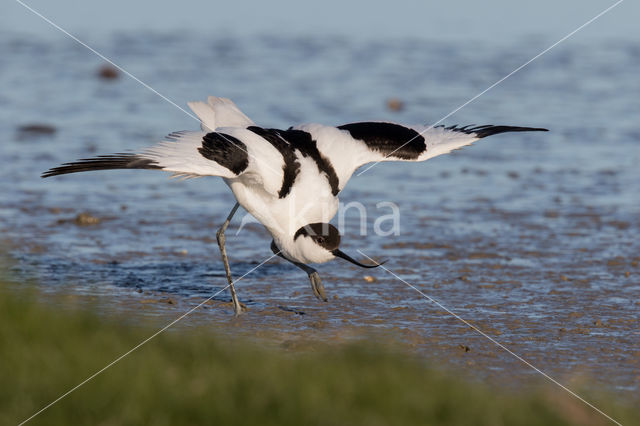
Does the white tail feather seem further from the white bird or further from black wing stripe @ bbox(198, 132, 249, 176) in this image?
black wing stripe @ bbox(198, 132, 249, 176)

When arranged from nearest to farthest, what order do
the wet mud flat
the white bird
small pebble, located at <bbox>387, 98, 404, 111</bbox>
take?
the wet mud flat
the white bird
small pebble, located at <bbox>387, 98, 404, 111</bbox>

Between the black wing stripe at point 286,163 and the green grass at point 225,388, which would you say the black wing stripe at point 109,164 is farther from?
the black wing stripe at point 286,163

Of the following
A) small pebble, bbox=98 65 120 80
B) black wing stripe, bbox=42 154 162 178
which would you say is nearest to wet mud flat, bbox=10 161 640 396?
black wing stripe, bbox=42 154 162 178

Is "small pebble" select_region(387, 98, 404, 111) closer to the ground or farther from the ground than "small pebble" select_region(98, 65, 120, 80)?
closer to the ground

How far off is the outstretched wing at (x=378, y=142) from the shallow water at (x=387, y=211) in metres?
0.98

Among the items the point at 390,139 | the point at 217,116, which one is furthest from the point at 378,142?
the point at 217,116

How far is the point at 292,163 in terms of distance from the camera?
680 cm

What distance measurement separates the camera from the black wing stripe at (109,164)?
583cm

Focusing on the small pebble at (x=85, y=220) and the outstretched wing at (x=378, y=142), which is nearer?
the outstretched wing at (x=378, y=142)

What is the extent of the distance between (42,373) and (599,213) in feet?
20.7

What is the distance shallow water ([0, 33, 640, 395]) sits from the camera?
674 cm

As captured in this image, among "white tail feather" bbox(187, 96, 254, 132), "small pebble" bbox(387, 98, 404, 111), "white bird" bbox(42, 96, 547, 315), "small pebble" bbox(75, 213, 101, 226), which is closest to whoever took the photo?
"white bird" bbox(42, 96, 547, 315)

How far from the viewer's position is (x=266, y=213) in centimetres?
696

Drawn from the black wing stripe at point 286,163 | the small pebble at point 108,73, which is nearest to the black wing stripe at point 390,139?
the black wing stripe at point 286,163
